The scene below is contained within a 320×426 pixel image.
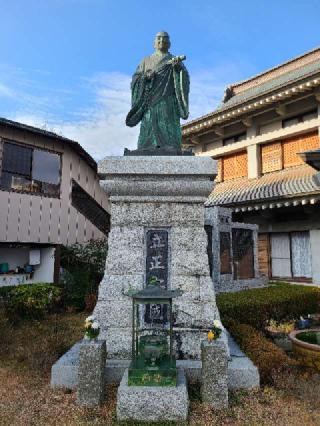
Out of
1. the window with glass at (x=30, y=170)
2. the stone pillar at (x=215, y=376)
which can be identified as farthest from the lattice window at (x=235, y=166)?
the stone pillar at (x=215, y=376)

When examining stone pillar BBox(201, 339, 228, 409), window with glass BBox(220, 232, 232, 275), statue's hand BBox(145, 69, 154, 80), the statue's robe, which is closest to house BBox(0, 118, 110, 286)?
window with glass BBox(220, 232, 232, 275)

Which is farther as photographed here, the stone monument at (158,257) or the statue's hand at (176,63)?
the statue's hand at (176,63)

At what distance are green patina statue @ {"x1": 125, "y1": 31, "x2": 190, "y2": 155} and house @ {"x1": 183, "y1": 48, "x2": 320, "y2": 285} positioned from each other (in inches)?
299

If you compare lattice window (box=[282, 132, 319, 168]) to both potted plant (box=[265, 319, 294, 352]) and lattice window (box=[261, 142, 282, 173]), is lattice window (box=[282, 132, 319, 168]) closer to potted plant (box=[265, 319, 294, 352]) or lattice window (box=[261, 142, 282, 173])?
lattice window (box=[261, 142, 282, 173])

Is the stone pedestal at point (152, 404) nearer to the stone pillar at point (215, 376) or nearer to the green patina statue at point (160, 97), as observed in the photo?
the stone pillar at point (215, 376)

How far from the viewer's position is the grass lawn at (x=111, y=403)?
440cm

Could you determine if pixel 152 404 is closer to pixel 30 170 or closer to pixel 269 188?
pixel 30 170

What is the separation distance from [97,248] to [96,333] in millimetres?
10304

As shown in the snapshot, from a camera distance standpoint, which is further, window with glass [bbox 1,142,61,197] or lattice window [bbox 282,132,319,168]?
lattice window [bbox 282,132,319,168]

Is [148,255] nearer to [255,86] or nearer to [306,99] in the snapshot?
[306,99]

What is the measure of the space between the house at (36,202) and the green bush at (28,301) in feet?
11.2

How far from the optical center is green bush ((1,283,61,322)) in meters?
10.7

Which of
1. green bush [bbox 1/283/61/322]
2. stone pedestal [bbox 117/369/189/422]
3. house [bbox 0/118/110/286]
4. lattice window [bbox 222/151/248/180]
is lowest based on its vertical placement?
stone pedestal [bbox 117/369/189/422]

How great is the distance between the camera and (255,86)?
22.8 meters
